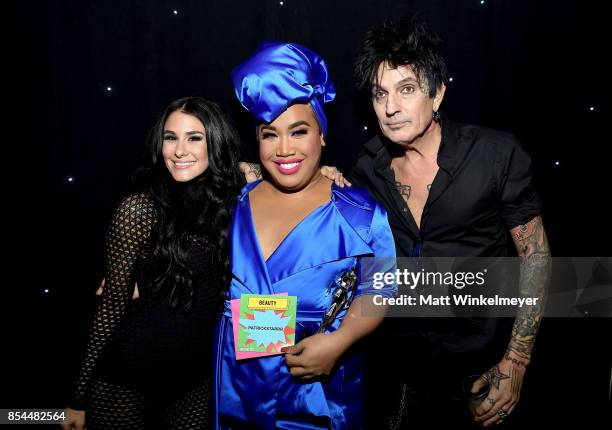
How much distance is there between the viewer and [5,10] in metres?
2.13

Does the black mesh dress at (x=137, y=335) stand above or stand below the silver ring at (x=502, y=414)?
above

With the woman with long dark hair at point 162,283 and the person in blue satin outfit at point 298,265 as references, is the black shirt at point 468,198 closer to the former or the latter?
the person in blue satin outfit at point 298,265

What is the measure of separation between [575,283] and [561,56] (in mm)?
1113

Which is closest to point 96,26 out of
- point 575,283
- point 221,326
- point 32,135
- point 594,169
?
point 32,135

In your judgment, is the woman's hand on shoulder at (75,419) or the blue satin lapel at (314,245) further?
the woman's hand on shoulder at (75,419)

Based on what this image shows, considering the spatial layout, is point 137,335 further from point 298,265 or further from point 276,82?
point 276,82

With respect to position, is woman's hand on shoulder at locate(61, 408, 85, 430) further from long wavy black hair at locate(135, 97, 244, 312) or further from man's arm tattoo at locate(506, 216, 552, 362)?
man's arm tattoo at locate(506, 216, 552, 362)

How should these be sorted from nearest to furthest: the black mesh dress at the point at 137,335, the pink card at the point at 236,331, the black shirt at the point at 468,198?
1. the pink card at the point at 236,331
2. the black mesh dress at the point at 137,335
3. the black shirt at the point at 468,198

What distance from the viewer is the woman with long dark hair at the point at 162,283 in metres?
1.61

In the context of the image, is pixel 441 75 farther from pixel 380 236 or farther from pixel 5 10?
pixel 5 10

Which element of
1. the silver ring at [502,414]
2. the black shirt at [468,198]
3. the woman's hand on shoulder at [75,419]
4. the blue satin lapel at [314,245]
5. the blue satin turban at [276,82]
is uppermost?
the blue satin turban at [276,82]

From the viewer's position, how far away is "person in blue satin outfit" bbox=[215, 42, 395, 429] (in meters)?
1.50

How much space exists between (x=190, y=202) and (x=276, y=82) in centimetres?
55

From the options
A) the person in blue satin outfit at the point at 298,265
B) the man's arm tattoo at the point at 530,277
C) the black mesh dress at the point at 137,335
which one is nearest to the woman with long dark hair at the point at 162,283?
the black mesh dress at the point at 137,335
